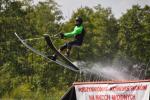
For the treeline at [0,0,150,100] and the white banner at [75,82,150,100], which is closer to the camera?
the white banner at [75,82,150,100]

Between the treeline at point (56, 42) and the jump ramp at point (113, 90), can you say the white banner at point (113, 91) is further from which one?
the treeline at point (56, 42)

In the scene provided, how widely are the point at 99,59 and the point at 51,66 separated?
29.7 ft

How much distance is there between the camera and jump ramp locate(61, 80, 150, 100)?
14.3m

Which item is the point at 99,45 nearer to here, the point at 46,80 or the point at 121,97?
the point at 46,80

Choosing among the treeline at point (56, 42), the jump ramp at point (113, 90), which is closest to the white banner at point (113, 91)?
the jump ramp at point (113, 90)

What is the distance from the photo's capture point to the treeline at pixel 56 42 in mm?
51344

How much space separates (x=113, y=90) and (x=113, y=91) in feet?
0.10

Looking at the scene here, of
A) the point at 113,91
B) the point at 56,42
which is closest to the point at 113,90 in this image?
the point at 113,91

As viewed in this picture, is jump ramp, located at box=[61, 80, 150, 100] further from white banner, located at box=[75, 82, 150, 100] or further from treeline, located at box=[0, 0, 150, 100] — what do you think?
treeline, located at box=[0, 0, 150, 100]

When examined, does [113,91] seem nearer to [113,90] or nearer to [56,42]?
[113,90]

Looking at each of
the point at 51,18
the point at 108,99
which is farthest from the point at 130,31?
the point at 108,99

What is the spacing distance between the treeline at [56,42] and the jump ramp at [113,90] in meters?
33.3

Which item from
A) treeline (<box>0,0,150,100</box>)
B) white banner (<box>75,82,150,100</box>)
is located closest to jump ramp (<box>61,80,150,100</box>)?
white banner (<box>75,82,150,100</box>)

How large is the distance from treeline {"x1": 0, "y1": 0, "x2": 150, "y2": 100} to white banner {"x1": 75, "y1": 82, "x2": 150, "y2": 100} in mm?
33346
